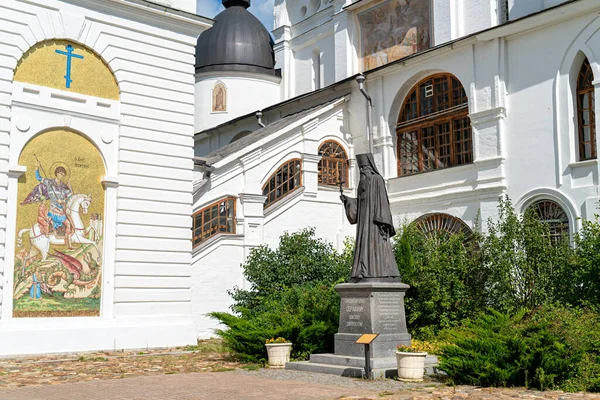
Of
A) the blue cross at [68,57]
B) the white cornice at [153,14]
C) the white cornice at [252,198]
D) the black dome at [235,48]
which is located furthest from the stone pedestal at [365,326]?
the black dome at [235,48]

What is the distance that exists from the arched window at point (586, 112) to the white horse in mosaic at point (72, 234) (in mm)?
14000

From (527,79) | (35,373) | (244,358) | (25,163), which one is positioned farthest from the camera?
(527,79)

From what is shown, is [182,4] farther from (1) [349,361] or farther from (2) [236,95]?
(2) [236,95]

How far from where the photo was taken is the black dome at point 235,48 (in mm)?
36188

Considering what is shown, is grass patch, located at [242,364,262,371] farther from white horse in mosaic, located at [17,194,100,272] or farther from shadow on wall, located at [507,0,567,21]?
shadow on wall, located at [507,0,567,21]

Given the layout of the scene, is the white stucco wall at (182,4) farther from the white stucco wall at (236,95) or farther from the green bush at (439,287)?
the white stucco wall at (236,95)

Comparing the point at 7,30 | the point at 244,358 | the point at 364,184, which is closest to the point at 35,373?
the point at 244,358

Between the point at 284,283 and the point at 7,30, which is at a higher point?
the point at 7,30

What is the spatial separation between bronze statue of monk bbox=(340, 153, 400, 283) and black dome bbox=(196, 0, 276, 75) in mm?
23249

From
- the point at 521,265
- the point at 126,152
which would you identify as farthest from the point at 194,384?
the point at 521,265

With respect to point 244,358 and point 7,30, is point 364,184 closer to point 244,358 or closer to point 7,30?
point 244,358

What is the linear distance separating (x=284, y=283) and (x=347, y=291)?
6035mm

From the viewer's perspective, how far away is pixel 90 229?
1700cm

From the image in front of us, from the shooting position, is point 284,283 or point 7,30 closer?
point 7,30
